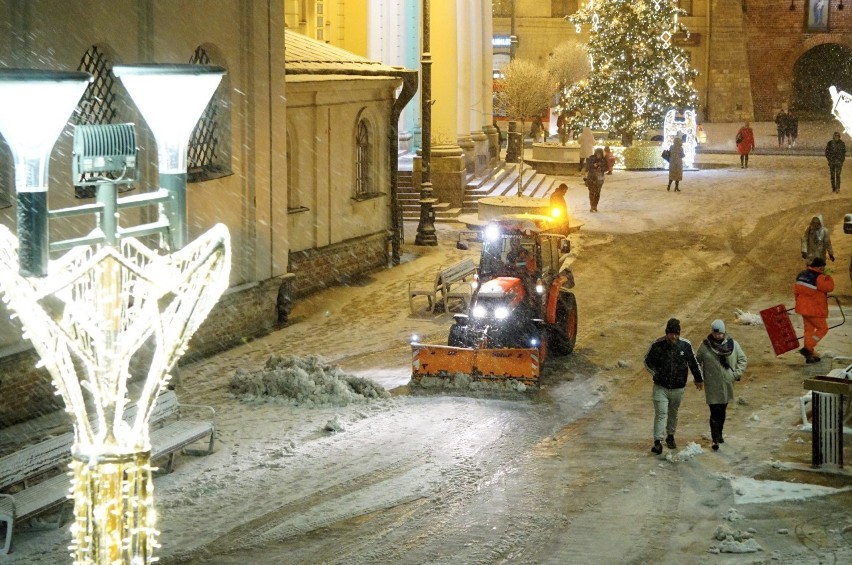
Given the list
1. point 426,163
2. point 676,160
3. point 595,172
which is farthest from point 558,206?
point 676,160

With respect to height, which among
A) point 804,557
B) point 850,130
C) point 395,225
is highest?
point 850,130

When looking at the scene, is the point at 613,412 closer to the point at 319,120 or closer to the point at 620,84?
the point at 319,120

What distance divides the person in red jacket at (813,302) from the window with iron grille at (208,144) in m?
8.02

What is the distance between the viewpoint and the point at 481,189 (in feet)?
108

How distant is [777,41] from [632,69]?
17.2 meters

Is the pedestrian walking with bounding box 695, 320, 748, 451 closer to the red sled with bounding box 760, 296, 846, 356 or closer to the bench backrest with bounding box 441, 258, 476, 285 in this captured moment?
the red sled with bounding box 760, 296, 846, 356

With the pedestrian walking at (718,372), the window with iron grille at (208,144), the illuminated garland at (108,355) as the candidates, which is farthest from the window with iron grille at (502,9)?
the illuminated garland at (108,355)

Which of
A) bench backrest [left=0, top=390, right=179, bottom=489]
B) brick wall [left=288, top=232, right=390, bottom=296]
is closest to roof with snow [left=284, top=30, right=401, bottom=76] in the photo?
brick wall [left=288, top=232, right=390, bottom=296]

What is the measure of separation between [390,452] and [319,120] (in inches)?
415

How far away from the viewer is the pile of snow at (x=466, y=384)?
15.9 meters

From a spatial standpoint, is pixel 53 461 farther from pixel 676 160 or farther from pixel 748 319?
pixel 676 160

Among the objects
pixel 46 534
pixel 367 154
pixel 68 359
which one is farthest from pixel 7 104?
pixel 367 154

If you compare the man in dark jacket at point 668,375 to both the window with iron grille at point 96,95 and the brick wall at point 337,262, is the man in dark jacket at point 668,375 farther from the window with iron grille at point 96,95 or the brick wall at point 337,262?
the brick wall at point 337,262

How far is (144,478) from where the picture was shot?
255 inches
